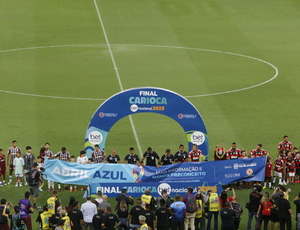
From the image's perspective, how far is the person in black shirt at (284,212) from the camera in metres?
26.4

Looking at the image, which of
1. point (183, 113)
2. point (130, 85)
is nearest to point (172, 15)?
point (130, 85)

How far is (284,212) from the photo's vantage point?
26469 millimetres

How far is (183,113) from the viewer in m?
33.2

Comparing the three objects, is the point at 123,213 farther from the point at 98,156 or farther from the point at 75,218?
the point at 98,156

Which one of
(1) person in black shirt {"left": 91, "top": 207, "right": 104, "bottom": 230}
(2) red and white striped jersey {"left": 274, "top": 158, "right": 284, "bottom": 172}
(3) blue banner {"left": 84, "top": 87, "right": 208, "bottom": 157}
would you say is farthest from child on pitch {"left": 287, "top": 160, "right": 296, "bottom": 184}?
(1) person in black shirt {"left": 91, "top": 207, "right": 104, "bottom": 230}

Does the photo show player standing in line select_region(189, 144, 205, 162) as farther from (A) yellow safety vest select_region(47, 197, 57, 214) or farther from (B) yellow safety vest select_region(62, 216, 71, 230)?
(B) yellow safety vest select_region(62, 216, 71, 230)

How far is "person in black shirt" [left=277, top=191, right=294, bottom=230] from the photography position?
26.4 metres

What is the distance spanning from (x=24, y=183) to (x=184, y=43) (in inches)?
1099

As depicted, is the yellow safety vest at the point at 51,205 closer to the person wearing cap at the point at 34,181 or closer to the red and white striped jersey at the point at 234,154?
the person wearing cap at the point at 34,181

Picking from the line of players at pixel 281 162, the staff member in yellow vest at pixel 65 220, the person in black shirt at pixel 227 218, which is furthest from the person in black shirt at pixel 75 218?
the line of players at pixel 281 162

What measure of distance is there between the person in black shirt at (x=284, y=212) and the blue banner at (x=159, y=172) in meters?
4.29

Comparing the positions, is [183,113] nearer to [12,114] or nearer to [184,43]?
[12,114]

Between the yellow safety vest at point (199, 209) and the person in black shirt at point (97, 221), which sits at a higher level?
the yellow safety vest at point (199, 209)

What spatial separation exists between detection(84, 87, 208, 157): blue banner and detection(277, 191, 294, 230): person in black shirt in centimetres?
748
